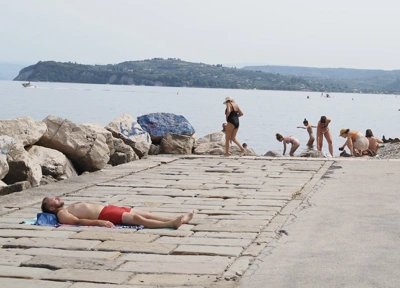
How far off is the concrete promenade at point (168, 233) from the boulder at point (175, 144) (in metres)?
3.68

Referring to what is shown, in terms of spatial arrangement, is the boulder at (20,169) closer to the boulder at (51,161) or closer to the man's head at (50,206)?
the boulder at (51,161)

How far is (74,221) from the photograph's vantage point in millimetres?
7746

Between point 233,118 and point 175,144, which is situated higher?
point 233,118

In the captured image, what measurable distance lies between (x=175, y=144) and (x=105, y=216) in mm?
8903

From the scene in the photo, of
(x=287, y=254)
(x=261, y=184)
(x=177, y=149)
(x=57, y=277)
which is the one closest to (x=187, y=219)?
(x=287, y=254)

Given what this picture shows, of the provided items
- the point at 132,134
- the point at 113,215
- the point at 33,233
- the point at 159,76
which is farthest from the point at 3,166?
the point at 159,76

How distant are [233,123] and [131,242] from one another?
10449mm

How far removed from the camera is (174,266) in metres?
5.98

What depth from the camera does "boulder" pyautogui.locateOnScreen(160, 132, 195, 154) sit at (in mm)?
16641

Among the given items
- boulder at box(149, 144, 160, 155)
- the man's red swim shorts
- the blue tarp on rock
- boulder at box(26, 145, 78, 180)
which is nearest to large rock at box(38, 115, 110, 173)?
boulder at box(26, 145, 78, 180)

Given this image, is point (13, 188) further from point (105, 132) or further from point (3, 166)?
point (105, 132)

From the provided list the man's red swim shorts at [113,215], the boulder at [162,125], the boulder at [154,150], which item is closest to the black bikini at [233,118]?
the boulder at [162,125]

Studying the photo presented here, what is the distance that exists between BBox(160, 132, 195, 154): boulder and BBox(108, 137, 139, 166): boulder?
1.21 m

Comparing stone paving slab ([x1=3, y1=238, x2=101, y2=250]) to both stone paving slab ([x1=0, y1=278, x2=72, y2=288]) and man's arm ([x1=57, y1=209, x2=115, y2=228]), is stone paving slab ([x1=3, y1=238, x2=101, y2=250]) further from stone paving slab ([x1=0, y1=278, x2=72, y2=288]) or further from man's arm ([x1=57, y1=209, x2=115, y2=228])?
stone paving slab ([x1=0, y1=278, x2=72, y2=288])
